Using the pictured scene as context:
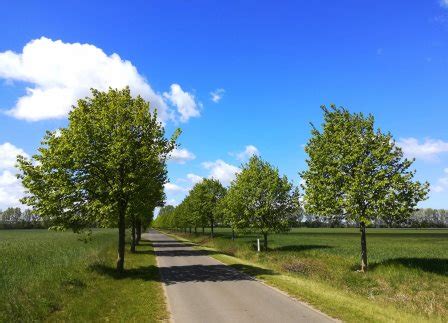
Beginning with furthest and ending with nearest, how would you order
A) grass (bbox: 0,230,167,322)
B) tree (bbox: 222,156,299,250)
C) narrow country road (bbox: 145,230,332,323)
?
1. tree (bbox: 222,156,299,250)
2. narrow country road (bbox: 145,230,332,323)
3. grass (bbox: 0,230,167,322)

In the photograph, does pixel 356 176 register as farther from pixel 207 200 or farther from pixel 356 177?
pixel 207 200

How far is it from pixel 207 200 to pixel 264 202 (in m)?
28.2

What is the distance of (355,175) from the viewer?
27.0 meters

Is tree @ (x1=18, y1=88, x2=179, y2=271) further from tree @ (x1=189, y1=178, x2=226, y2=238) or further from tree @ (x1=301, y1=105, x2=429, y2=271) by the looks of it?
tree @ (x1=189, y1=178, x2=226, y2=238)

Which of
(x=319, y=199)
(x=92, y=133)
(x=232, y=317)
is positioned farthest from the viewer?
(x=319, y=199)

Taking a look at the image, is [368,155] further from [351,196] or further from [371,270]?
[371,270]

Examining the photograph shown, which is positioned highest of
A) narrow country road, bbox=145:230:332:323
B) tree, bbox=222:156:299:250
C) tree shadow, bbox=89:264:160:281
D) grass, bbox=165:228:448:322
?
tree, bbox=222:156:299:250

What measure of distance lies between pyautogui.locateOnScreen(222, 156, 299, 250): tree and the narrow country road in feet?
60.8

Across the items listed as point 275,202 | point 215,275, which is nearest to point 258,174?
point 275,202

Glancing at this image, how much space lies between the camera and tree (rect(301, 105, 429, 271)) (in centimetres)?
2609

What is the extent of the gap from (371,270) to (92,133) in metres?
20.3

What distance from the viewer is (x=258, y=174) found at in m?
44.6

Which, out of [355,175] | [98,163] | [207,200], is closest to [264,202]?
[355,175]

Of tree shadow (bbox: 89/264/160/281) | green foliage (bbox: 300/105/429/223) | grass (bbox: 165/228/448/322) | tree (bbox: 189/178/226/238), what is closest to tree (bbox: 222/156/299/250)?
grass (bbox: 165/228/448/322)
